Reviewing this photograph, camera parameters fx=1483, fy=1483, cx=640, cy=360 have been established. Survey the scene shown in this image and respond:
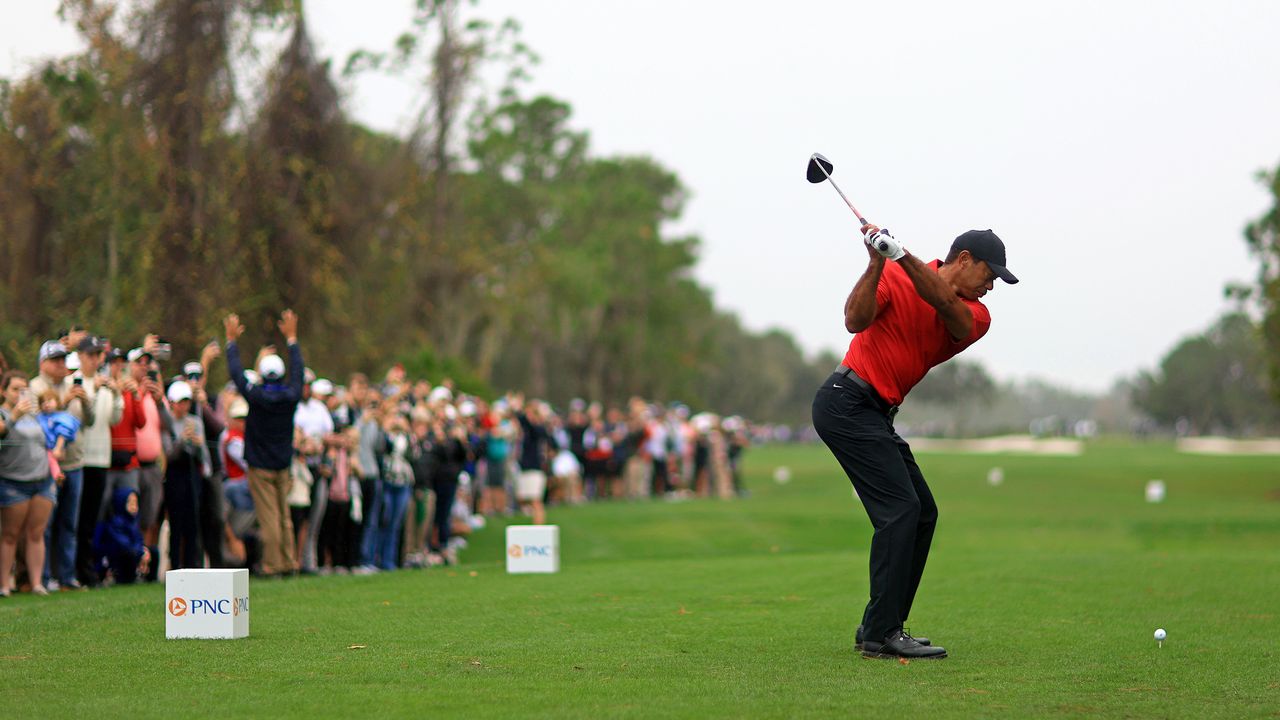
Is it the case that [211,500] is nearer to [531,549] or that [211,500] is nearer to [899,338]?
[531,549]

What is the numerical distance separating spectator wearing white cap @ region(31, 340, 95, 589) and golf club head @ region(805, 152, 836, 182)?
8048mm

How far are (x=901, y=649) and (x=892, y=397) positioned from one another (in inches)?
59.6

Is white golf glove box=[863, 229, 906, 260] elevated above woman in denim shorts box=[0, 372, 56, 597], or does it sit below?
above

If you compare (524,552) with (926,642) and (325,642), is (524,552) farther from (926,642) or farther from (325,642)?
(926,642)

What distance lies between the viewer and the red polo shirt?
8852 millimetres

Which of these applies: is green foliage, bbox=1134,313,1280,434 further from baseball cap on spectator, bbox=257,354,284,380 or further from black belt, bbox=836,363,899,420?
black belt, bbox=836,363,899,420

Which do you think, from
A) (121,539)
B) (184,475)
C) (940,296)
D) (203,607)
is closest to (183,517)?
(184,475)

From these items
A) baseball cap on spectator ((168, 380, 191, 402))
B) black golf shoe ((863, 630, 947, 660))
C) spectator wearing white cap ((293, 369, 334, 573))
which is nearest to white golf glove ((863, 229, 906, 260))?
black golf shoe ((863, 630, 947, 660))

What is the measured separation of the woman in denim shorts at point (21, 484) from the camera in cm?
1352

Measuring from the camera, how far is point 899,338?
8.94 meters

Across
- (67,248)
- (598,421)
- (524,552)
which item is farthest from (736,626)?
(598,421)

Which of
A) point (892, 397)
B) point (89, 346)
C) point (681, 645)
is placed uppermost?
point (89, 346)

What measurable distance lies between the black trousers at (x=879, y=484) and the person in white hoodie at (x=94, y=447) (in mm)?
8731

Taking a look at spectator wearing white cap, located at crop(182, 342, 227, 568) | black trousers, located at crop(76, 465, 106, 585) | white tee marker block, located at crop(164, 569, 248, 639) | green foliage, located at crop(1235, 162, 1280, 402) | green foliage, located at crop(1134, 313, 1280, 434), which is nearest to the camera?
white tee marker block, located at crop(164, 569, 248, 639)
